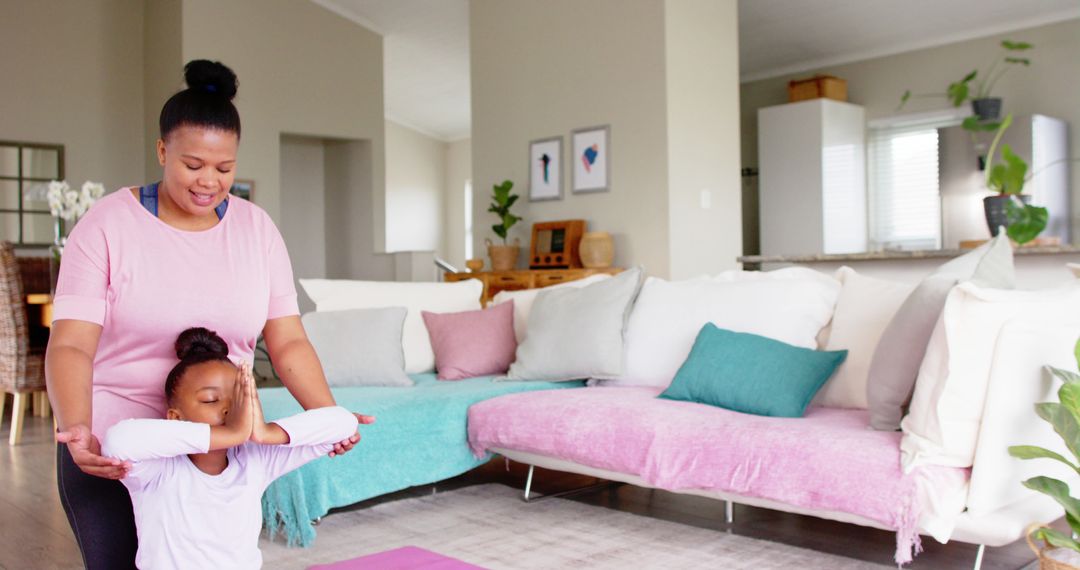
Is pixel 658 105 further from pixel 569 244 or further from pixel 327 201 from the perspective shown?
pixel 327 201

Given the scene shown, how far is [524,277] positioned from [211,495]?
17.6 ft

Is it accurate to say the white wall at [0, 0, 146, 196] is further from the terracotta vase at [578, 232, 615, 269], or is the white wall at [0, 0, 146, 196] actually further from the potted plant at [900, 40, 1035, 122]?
the potted plant at [900, 40, 1035, 122]

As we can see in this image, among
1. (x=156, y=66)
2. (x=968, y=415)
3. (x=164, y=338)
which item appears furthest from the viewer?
(x=156, y=66)

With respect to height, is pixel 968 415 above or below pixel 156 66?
below

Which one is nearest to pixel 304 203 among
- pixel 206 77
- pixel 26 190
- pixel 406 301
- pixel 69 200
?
pixel 26 190

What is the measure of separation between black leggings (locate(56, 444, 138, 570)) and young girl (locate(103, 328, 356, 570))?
0.31ft

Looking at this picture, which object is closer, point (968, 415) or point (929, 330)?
point (968, 415)

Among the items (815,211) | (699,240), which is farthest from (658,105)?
(815,211)

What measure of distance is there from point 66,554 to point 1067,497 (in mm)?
2901

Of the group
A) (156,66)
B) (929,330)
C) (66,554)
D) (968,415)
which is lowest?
(66,554)

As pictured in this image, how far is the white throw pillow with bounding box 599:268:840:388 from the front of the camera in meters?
3.57

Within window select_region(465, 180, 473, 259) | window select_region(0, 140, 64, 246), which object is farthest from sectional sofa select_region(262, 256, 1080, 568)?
window select_region(465, 180, 473, 259)

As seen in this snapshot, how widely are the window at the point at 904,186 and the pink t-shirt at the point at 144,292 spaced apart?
25.0 ft

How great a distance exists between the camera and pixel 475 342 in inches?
168
